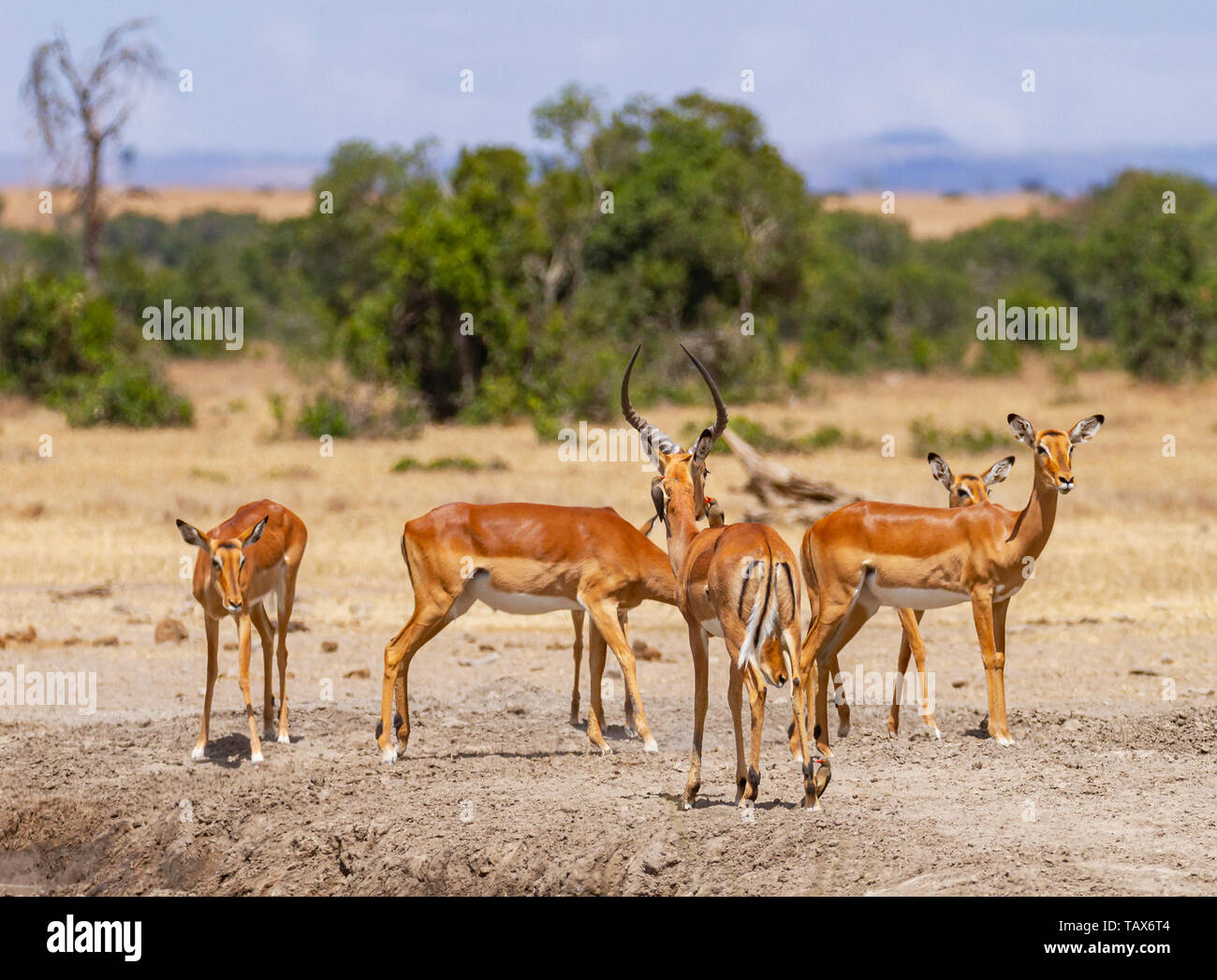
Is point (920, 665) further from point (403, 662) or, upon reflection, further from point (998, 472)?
point (403, 662)

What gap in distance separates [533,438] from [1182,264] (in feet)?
48.6

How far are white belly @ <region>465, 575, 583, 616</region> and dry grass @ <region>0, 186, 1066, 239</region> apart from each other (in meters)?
74.8

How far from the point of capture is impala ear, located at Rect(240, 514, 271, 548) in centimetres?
844

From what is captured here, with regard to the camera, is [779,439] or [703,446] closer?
[703,446]

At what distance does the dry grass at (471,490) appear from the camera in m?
14.1

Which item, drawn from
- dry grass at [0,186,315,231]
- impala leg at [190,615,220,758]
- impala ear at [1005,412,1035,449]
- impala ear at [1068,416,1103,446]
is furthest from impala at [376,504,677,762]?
dry grass at [0,186,315,231]

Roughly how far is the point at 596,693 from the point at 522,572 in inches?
30.8

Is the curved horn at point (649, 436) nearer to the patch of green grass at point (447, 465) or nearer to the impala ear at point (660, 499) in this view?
the impala ear at point (660, 499)

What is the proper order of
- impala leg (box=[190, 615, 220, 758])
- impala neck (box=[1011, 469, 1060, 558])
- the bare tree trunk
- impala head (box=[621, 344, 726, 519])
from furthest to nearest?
the bare tree trunk
impala neck (box=[1011, 469, 1060, 558])
impala leg (box=[190, 615, 220, 758])
impala head (box=[621, 344, 726, 519])

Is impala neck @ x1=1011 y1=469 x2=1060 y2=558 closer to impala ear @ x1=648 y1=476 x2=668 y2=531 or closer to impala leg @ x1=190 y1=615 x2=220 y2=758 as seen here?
impala ear @ x1=648 y1=476 x2=668 y2=531

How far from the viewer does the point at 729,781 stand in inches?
314

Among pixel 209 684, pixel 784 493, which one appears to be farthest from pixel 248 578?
pixel 784 493

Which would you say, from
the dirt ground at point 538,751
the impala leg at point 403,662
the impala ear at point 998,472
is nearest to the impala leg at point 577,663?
the dirt ground at point 538,751

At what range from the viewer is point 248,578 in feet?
28.1
